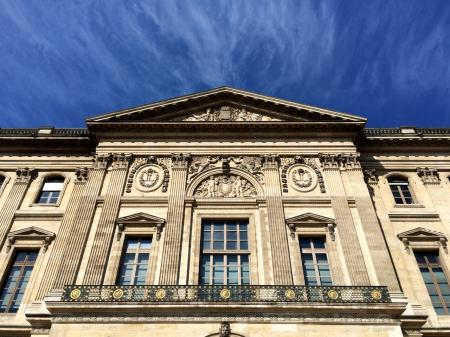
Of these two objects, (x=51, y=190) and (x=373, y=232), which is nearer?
(x=373, y=232)

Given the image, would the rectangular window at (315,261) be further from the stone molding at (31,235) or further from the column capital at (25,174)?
the column capital at (25,174)

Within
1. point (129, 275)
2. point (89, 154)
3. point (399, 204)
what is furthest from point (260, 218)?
point (89, 154)

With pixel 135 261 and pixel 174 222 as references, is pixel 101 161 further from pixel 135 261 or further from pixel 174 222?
pixel 135 261

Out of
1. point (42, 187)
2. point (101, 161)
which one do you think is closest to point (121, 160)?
point (101, 161)

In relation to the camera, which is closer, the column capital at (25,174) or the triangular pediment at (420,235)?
the triangular pediment at (420,235)

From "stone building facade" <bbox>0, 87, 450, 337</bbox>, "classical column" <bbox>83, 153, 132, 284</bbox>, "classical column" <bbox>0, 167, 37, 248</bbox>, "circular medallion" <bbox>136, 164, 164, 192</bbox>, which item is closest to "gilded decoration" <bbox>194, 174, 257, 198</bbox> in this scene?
"stone building facade" <bbox>0, 87, 450, 337</bbox>

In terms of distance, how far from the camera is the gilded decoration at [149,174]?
63.0 ft

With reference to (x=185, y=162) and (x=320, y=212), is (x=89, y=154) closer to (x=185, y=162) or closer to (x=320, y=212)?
(x=185, y=162)

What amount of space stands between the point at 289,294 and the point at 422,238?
294 inches

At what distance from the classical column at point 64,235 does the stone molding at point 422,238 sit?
13.4m

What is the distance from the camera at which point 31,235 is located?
18.7 metres

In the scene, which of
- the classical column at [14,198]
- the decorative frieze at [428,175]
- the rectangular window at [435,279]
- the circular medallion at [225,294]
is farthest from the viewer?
the decorative frieze at [428,175]

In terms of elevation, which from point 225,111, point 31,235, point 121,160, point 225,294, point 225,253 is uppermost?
point 225,111

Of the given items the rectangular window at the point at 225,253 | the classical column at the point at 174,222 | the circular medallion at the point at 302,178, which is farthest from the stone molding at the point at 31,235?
the circular medallion at the point at 302,178
